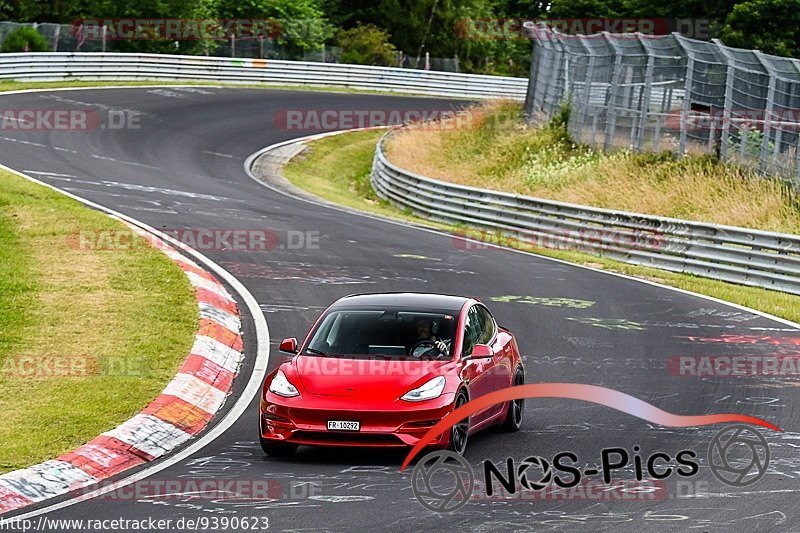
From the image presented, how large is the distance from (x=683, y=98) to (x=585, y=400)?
17977mm

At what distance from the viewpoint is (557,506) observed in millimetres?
9234

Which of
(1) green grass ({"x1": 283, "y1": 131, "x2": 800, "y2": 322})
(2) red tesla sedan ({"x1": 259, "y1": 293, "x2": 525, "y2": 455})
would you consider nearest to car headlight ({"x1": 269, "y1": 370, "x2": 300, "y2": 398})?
(2) red tesla sedan ({"x1": 259, "y1": 293, "x2": 525, "y2": 455})

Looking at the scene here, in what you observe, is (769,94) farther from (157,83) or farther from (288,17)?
(288,17)

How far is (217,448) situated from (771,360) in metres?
7.58

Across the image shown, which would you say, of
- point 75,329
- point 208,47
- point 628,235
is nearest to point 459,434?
point 75,329

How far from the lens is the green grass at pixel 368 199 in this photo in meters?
→ 21.3

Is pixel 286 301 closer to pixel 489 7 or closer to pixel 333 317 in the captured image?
pixel 333 317

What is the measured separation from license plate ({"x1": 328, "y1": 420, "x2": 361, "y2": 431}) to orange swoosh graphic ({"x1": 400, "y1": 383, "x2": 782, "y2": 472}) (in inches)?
18.9

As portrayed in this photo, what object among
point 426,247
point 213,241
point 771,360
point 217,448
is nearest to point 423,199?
point 426,247

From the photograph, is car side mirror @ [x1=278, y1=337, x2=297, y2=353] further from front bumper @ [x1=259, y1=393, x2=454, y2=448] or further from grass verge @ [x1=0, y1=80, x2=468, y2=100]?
grass verge @ [x1=0, y1=80, x2=468, y2=100]

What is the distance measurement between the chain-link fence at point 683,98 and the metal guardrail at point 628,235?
3.95 meters

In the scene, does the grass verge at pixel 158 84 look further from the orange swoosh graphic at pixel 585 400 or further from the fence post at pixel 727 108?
the orange swoosh graphic at pixel 585 400

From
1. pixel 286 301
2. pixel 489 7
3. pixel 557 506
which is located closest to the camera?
pixel 557 506

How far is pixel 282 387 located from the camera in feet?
36.3
